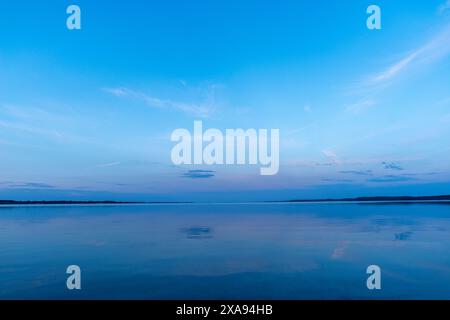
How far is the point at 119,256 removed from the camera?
31.8 feet

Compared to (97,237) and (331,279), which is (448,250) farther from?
(97,237)

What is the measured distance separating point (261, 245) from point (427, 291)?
17.1 feet

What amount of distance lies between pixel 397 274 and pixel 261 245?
14.3 feet

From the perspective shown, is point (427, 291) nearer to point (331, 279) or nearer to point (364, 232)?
point (331, 279)

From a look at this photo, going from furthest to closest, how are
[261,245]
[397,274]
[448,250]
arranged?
[261,245]
[448,250]
[397,274]

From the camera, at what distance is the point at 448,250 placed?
1037 centimetres

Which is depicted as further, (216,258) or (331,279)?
(216,258)

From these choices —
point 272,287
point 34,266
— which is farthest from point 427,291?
point 34,266
